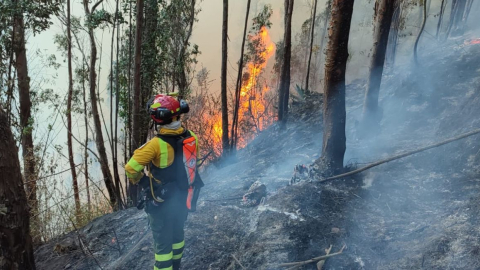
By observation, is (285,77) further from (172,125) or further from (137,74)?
(172,125)

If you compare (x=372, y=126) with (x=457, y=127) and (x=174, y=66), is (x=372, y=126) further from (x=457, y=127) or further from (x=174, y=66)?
(x=174, y=66)

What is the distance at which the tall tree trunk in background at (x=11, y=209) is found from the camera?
3486mm

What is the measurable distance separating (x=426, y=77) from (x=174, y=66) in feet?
35.7

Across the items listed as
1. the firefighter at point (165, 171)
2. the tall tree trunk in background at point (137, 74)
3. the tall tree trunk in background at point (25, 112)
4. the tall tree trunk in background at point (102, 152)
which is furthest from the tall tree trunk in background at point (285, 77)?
the tall tree trunk in background at point (25, 112)

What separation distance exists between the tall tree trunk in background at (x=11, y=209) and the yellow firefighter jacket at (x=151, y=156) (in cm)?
157

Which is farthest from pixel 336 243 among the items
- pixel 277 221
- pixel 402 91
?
pixel 402 91

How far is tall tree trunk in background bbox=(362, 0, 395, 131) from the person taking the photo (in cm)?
661

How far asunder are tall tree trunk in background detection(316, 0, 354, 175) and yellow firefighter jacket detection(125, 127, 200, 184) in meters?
3.00

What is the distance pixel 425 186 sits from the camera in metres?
4.88

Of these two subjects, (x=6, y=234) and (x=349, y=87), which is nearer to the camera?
(x=6, y=234)

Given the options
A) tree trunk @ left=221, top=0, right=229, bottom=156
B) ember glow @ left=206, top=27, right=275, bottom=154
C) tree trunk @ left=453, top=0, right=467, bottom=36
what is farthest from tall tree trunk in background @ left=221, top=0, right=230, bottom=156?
tree trunk @ left=453, top=0, right=467, bottom=36

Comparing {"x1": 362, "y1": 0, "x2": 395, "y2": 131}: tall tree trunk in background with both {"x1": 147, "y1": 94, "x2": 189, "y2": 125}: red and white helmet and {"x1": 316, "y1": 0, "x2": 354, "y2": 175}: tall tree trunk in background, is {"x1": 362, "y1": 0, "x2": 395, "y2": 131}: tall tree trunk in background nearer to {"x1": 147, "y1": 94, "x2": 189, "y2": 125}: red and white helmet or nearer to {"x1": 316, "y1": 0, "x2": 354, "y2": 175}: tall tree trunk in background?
{"x1": 316, "y1": 0, "x2": 354, "y2": 175}: tall tree trunk in background

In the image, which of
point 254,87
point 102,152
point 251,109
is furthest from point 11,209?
point 254,87

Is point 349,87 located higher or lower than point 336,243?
higher
